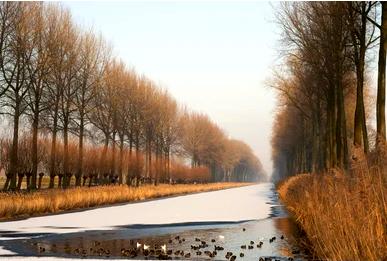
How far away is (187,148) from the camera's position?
Result: 70.1m

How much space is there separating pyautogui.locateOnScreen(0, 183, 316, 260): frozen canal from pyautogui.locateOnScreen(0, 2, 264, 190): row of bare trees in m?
12.0

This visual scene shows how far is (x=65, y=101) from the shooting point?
35.3 metres

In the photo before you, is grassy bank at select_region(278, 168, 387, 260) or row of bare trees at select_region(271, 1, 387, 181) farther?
row of bare trees at select_region(271, 1, 387, 181)

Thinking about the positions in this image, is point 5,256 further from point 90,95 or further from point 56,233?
point 90,95

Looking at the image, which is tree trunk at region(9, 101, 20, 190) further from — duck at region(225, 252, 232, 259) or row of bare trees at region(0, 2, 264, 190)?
duck at region(225, 252, 232, 259)

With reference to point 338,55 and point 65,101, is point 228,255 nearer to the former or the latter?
point 338,55

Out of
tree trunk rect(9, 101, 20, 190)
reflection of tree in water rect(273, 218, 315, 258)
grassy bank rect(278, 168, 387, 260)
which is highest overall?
tree trunk rect(9, 101, 20, 190)

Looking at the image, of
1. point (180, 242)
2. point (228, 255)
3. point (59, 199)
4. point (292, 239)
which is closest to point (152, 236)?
point (180, 242)

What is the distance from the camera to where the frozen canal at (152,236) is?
10.8 m

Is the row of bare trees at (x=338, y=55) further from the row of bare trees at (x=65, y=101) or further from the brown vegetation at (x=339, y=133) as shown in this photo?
the row of bare trees at (x=65, y=101)

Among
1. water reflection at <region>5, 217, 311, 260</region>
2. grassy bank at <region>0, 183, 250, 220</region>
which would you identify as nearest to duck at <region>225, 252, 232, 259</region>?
water reflection at <region>5, 217, 311, 260</region>

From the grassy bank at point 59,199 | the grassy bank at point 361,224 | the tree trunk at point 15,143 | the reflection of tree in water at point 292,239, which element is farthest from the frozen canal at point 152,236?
the tree trunk at point 15,143

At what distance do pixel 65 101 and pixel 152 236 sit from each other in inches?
908

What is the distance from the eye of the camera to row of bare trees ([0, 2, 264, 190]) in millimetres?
29203
